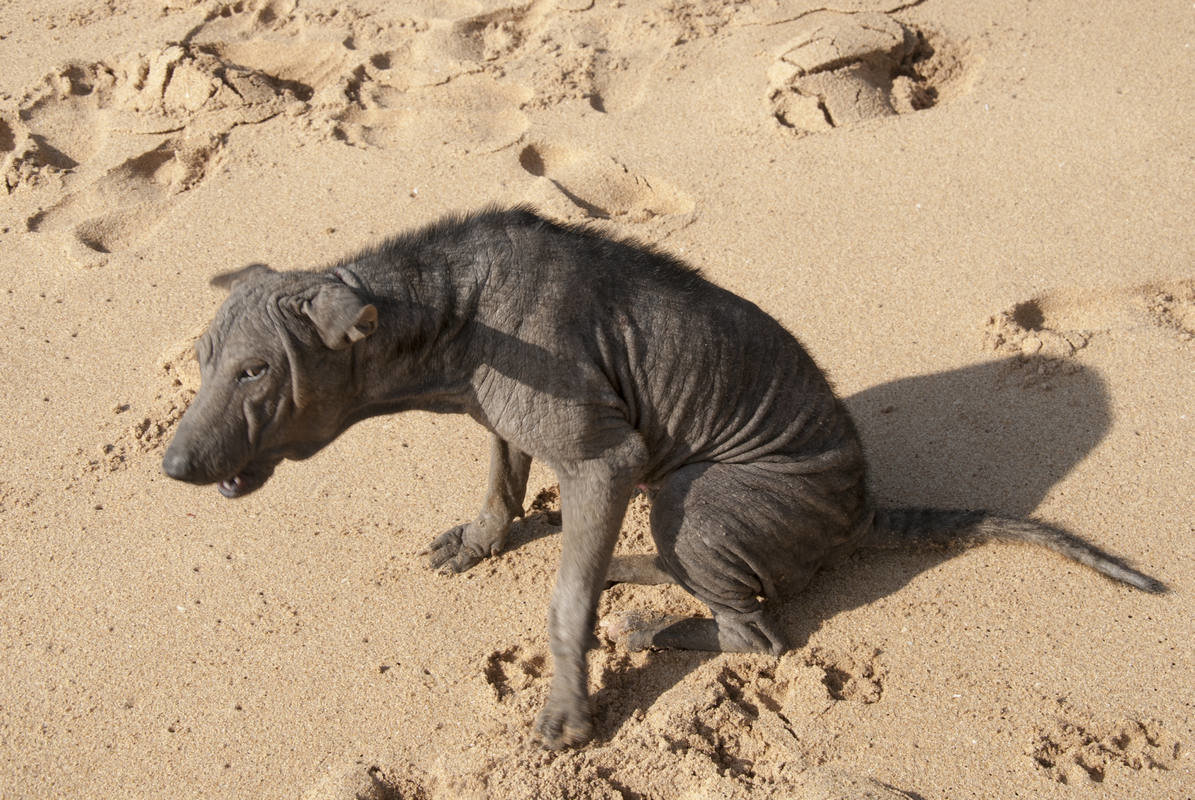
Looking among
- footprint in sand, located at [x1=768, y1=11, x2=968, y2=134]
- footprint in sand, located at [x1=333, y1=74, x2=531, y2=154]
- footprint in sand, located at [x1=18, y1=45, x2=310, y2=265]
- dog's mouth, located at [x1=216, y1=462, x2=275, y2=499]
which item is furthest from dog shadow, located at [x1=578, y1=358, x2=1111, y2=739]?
footprint in sand, located at [x1=18, y1=45, x2=310, y2=265]

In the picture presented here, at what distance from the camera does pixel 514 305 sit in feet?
11.5

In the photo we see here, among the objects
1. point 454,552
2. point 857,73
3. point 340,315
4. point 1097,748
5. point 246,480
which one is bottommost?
point 454,552

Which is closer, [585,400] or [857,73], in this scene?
[585,400]

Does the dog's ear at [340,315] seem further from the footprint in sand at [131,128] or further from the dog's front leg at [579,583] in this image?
the footprint in sand at [131,128]

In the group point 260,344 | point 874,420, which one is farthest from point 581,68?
point 260,344

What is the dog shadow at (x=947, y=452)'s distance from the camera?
4172 mm

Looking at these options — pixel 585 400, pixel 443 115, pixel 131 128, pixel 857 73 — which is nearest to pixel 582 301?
pixel 585 400

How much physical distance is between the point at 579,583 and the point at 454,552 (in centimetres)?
108

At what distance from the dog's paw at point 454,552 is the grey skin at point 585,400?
0.88m

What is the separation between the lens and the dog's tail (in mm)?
4004

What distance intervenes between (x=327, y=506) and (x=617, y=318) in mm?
2021

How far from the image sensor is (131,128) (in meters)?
6.98

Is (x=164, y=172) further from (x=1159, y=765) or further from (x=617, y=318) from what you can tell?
(x=1159, y=765)

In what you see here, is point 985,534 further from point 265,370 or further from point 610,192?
point 610,192
